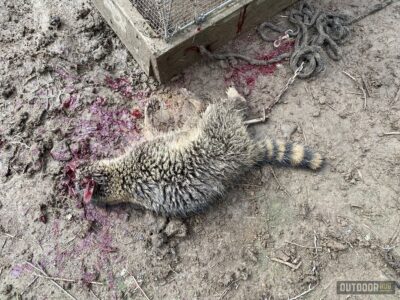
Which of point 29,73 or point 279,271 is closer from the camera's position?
point 279,271

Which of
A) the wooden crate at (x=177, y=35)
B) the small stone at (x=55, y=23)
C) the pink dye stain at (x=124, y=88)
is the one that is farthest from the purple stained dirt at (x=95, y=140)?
the small stone at (x=55, y=23)

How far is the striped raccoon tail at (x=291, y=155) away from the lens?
4.14 meters

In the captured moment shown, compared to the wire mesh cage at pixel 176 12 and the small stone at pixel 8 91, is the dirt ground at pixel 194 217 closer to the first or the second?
the small stone at pixel 8 91

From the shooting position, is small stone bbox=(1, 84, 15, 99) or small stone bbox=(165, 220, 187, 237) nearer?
small stone bbox=(165, 220, 187, 237)

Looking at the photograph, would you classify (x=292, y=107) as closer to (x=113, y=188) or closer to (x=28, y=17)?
(x=113, y=188)

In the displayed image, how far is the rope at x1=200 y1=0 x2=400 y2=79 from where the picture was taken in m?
4.61

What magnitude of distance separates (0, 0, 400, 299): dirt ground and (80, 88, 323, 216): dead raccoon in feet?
0.68

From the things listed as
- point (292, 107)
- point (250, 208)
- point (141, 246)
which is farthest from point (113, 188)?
point (292, 107)

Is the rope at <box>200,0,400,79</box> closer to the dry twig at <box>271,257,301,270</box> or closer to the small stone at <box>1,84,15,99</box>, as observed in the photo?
the dry twig at <box>271,257,301,270</box>

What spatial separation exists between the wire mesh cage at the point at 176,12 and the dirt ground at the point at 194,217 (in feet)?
2.04

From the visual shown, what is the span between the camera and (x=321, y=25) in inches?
187

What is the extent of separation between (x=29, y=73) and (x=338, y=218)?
11.9ft

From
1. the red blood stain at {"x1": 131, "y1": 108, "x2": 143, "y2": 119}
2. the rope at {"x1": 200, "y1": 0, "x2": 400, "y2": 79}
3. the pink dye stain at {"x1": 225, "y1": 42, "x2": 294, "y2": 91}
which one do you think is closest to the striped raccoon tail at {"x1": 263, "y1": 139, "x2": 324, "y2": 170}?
the pink dye stain at {"x1": 225, "y1": 42, "x2": 294, "y2": 91}

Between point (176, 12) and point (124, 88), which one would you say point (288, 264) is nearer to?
point (124, 88)
